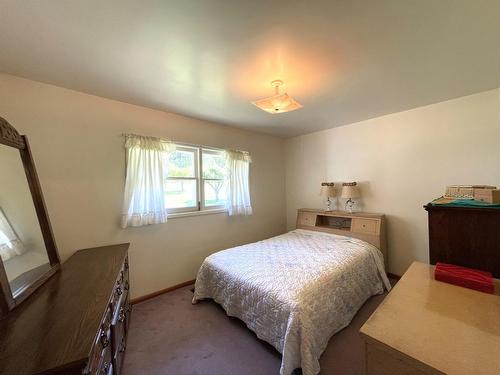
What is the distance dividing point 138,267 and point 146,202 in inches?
31.1

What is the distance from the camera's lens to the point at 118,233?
90.8 inches

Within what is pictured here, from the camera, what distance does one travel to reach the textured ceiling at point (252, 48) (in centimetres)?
114

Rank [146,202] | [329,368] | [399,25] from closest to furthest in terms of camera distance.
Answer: [399,25] → [329,368] → [146,202]

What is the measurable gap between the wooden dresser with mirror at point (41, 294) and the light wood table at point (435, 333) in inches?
41.8

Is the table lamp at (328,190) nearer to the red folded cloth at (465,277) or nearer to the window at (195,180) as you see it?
the window at (195,180)

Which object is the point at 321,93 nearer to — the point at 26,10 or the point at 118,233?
the point at 26,10

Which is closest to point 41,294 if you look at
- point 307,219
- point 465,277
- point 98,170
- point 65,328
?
point 65,328

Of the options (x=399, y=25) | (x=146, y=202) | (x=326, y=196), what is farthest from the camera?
(x=326, y=196)

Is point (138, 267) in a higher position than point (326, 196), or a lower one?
lower

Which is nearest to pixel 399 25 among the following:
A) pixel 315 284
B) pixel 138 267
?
pixel 315 284

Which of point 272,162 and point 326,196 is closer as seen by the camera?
point 326,196

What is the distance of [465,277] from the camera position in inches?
40.1

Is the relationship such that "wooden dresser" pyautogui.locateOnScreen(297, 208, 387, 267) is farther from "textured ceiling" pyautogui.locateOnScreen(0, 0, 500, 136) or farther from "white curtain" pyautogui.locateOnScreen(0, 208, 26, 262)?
"white curtain" pyautogui.locateOnScreen(0, 208, 26, 262)

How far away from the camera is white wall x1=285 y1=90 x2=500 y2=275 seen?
89.9 inches
